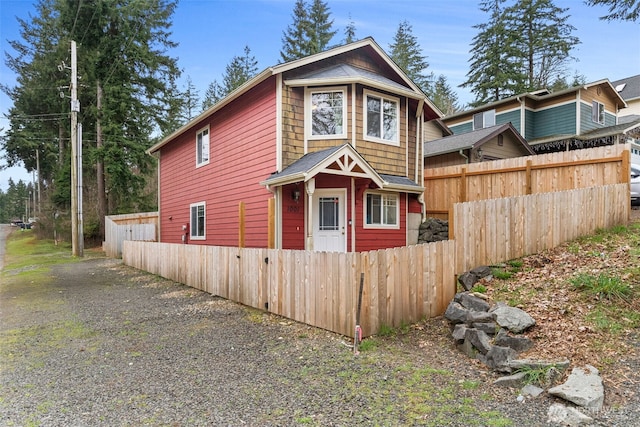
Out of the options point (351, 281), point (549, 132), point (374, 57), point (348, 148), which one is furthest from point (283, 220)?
point (549, 132)

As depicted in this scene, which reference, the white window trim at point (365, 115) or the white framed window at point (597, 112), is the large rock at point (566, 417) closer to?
the white window trim at point (365, 115)

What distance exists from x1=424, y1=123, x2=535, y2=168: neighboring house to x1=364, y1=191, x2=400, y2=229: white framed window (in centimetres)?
539

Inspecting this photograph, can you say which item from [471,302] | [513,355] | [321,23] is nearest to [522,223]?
[471,302]

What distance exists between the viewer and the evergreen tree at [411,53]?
36.4 metres

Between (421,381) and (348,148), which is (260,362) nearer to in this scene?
(421,381)

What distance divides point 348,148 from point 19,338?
23.4ft

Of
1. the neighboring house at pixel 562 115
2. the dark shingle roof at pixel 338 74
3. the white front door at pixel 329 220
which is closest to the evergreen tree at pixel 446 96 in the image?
the neighboring house at pixel 562 115

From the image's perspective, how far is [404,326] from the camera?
5266 millimetres

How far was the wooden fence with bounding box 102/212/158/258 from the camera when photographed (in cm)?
1784

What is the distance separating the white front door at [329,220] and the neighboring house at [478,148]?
7307mm

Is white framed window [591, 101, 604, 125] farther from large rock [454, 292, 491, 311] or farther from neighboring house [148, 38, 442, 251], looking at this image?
large rock [454, 292, 491, 311]

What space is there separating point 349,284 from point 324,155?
4.56 metres

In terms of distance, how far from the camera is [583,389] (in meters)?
3.24

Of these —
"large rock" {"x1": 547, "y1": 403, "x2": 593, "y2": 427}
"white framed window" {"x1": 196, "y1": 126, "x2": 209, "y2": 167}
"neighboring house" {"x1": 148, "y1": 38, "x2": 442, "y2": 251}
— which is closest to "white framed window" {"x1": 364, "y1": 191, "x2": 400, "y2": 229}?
"neighboring house" {"x1": 148, "y1": 38, "x2": 442, "y2": 251}
